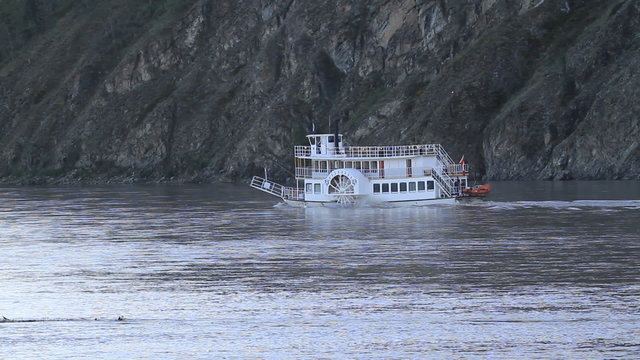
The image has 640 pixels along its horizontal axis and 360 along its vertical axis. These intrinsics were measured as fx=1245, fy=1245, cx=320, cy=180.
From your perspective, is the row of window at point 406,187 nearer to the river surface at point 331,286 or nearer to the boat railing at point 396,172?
the boat railing at point 396,172

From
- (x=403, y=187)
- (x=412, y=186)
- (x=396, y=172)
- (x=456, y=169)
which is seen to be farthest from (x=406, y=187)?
(x=456, y=169)

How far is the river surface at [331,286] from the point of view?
45781 mm

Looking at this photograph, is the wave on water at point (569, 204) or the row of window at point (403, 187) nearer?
the wave on water at point (569, 204)

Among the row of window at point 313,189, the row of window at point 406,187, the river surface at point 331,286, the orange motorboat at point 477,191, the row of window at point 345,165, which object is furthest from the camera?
the orange motorboat at point 477,191

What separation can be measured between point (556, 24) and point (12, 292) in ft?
454

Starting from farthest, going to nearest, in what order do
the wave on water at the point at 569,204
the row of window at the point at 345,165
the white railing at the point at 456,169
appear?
the white railing at the point at 456,169 → the row of window at the point at 345,165 → the wave on water at the point at 569,204

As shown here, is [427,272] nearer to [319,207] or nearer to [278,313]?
[278,313]

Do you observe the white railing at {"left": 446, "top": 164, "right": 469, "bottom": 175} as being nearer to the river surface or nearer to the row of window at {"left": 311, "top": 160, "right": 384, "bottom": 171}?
the row of window at {"left": 311, "top": 160, "right": 384, "bottom": 171}

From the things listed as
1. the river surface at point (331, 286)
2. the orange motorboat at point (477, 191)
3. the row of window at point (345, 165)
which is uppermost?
the row of window at point (345, 165)

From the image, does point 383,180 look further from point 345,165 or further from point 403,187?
point 345,165

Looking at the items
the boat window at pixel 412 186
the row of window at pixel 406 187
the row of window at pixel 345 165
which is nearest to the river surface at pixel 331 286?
the row of window at pixel 406 187

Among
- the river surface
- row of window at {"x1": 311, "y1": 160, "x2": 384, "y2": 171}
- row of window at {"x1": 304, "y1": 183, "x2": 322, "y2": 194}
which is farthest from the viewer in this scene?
row of window at {"x1": 304, "y1": 183, "x2": 322, "y2": 194}

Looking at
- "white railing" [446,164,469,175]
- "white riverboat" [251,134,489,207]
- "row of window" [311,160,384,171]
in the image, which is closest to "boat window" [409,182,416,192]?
"white riverboat" [251,134,489,207]

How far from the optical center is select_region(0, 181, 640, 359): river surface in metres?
45.8
